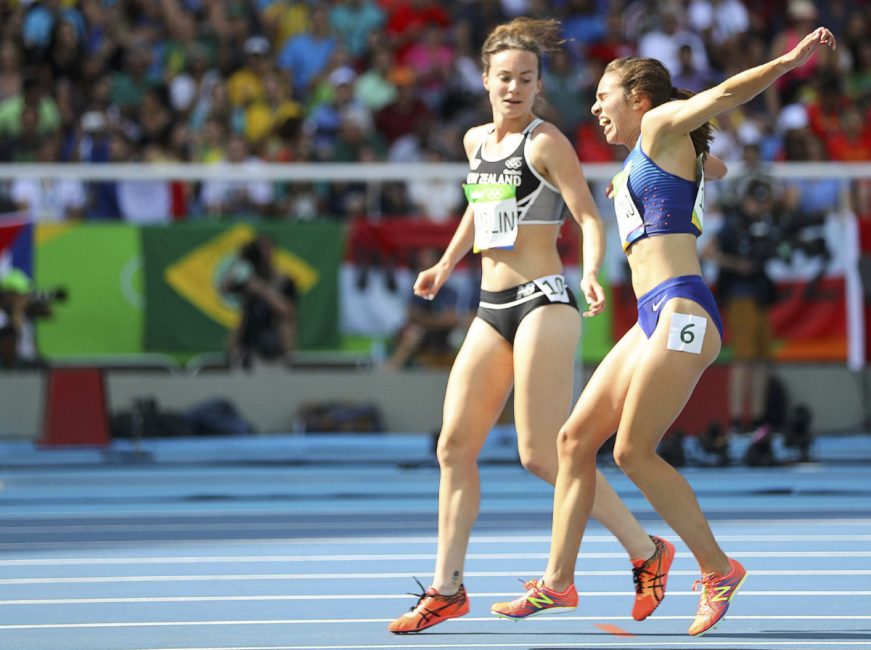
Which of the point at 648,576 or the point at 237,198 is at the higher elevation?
the point at 237,198

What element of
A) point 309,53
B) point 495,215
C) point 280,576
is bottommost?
point 280,576

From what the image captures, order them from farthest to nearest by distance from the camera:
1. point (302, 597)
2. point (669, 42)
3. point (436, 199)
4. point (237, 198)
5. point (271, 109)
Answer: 1. point (669, 42)
2. point (271, 109)
3. point (237, 198)
4. point (436, 199)
5. point (302, 597)

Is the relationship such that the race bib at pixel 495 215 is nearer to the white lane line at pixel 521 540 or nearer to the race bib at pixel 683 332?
the race bib at pixel 683 332

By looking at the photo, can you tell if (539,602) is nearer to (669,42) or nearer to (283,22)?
(669,42)

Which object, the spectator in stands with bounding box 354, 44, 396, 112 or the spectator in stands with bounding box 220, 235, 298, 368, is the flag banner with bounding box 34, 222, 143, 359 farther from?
the spectator in stands with bounding box 354, 44, 396, 112

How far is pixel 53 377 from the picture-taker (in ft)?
46.3

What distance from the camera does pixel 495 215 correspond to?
673 centimetres

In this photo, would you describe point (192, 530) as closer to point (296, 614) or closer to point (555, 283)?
point (296, 614)

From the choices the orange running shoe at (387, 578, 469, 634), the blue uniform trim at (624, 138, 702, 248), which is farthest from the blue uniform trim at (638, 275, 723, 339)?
the orange running shoe at (387, 578, 469, 634)

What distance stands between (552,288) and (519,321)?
0.62 ft

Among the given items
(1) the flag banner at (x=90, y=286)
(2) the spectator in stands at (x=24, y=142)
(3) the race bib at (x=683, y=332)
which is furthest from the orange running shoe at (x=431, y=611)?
(2) the spectator in stands at (x=24, y=142)

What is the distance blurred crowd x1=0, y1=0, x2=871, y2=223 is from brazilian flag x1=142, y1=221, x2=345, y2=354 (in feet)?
1.39

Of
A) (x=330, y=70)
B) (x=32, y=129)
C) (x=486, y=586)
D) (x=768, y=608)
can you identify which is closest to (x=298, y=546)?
(x=486, y=586)

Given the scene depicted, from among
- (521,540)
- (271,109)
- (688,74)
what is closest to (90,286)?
(271,109)
